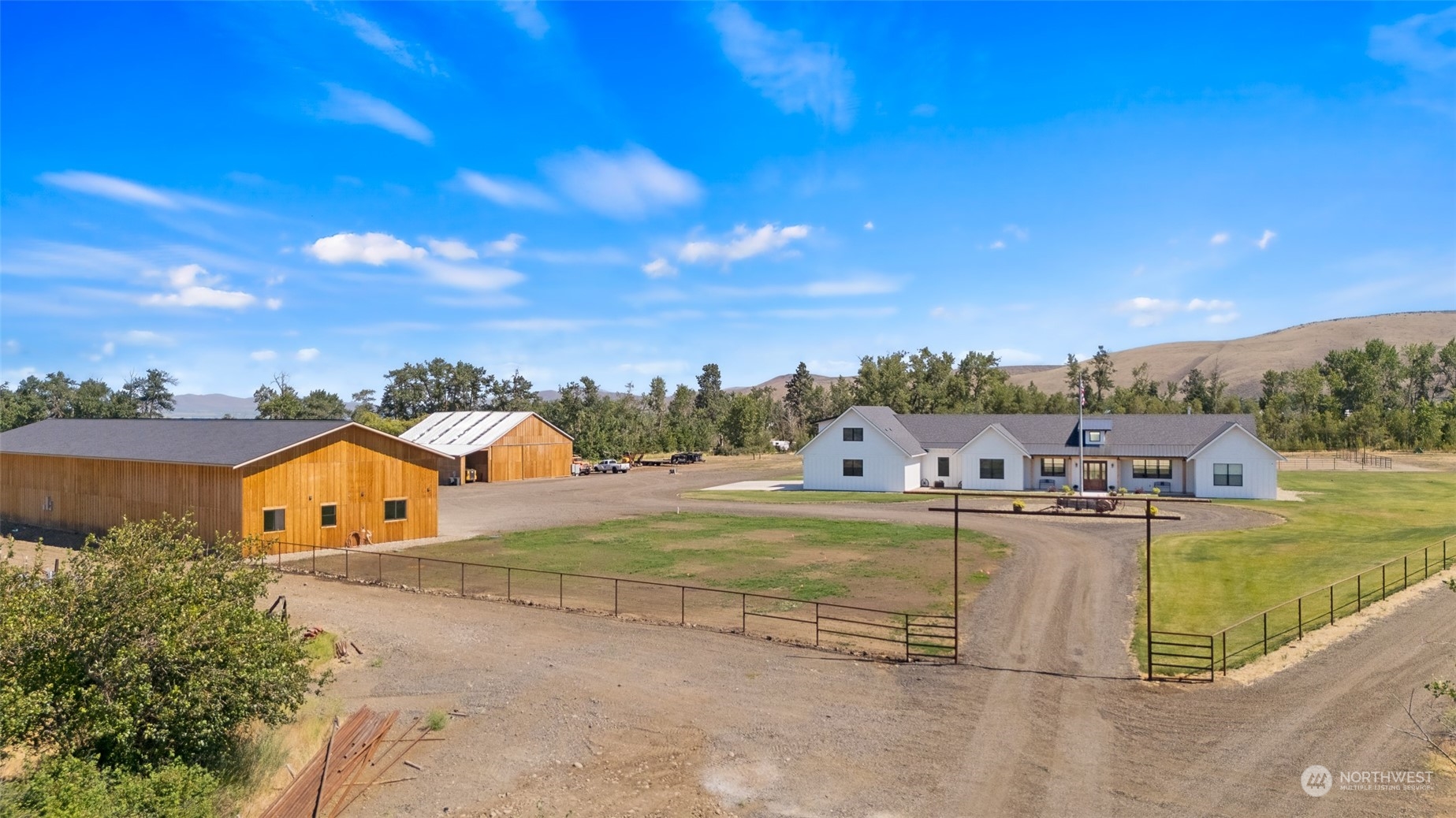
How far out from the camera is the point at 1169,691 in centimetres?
1745

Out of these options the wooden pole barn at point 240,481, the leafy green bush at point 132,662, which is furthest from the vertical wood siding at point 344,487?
the leafy green bush at point 132,662

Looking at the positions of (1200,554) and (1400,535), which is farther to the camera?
(1400,535)

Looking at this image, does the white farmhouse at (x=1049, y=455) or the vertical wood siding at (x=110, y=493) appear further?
the white farmhouse at (x=1049, y=455)

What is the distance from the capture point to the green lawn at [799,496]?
189 feet

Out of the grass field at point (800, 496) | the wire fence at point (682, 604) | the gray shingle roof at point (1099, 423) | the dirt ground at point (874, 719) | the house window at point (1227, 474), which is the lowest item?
the dirt ground at point (874, 719)

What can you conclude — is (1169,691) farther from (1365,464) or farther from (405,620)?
(1365,464)

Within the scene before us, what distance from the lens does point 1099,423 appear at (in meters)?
63.3

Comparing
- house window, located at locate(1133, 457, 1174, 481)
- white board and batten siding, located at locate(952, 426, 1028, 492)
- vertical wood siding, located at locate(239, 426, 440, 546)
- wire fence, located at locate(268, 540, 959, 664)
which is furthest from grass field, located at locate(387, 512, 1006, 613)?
house window, located at locate(1133, 457, 1174, 481)

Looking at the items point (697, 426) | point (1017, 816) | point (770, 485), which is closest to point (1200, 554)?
point (1017, 816)

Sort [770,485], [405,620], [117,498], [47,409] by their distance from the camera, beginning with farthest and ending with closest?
[47,409] → [770,485] → [117,498] → [405,620]

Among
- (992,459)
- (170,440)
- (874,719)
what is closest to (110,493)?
(170,440)

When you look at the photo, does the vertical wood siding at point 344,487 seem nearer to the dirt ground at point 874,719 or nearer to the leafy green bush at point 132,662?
the dirt ground at point 874,719

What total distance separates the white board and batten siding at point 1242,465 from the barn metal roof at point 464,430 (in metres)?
55.9

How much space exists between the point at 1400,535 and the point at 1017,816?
1455 inches
